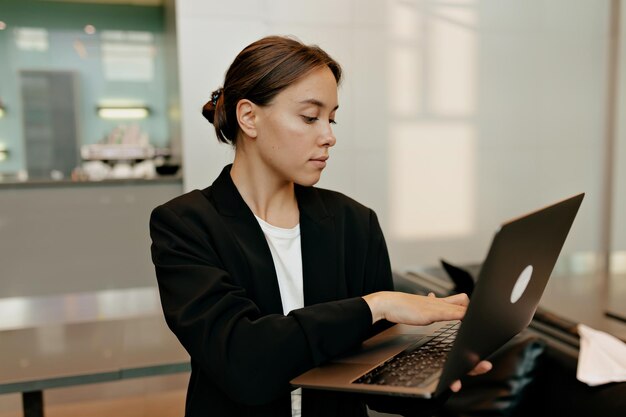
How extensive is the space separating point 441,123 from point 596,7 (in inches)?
61.9

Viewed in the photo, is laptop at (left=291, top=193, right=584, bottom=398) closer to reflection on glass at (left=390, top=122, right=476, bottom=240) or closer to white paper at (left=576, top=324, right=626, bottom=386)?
white paper at (left=576, top=324, right=626, bottom=386)

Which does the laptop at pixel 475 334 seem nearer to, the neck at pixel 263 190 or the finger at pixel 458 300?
the finger at pixel 458 300

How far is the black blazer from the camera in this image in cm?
94

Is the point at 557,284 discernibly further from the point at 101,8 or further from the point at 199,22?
the point at 101,8

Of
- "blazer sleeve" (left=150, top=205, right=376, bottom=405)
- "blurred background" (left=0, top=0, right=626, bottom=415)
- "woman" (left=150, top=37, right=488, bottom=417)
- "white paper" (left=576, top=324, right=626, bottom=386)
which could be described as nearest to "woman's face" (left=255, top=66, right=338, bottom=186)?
"woman" (left=150, top=37, right=488, bottom=417)

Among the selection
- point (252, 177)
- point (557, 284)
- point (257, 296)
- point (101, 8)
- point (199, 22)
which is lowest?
point (557, 284)

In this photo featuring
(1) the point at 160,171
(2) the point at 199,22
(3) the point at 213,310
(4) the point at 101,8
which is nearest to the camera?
(3) the point at 213,310

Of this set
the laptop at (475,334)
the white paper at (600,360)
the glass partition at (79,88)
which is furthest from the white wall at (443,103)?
the laptop at (475,334)

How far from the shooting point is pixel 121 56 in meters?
6.11

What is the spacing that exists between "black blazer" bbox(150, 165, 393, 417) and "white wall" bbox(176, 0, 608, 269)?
2808mm

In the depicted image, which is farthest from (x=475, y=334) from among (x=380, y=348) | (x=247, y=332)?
(x=247, y=332)

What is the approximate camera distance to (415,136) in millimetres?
4473

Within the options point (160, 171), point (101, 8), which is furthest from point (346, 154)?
point (101, 8)

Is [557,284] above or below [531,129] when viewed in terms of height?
below
